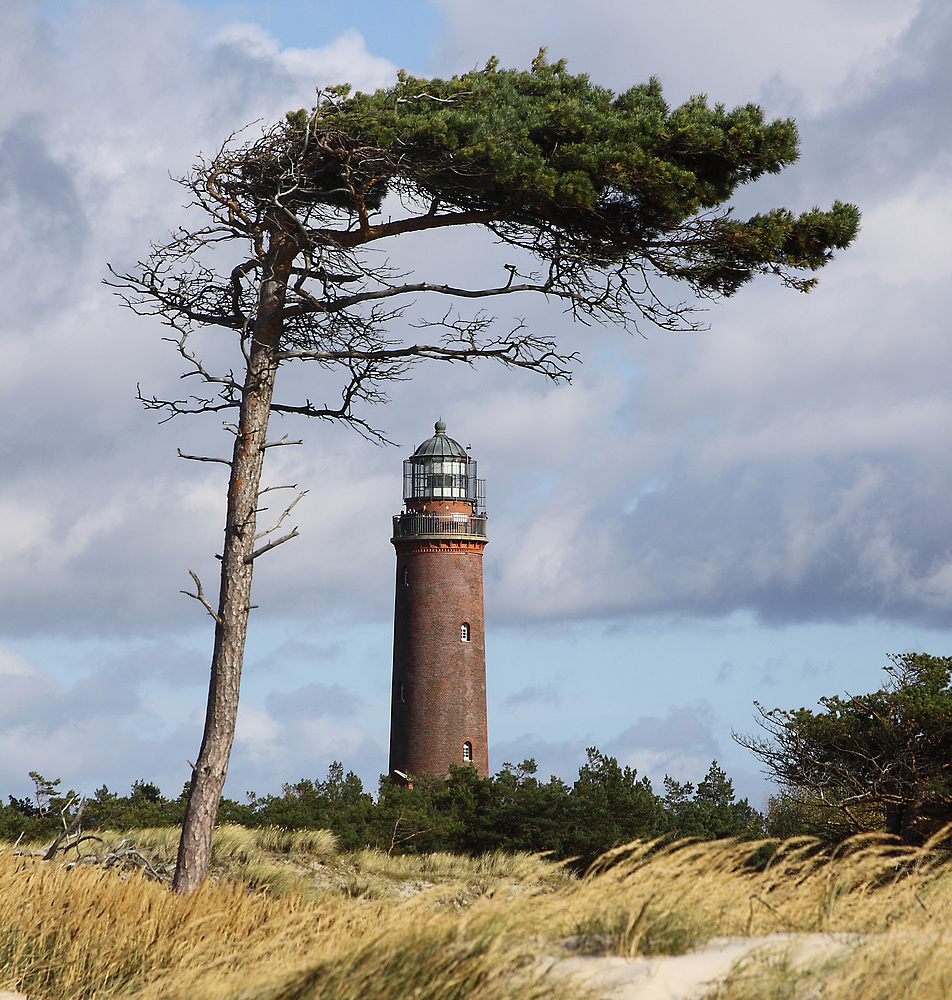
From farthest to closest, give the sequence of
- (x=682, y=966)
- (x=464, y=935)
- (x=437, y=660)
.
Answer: (x=437, y=660) < (x=464, y=935) < (x=682, y=966)

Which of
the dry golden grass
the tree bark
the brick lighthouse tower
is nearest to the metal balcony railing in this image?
the brick lighthouse tower

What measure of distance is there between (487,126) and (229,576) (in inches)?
245

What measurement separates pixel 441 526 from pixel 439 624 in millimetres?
3135

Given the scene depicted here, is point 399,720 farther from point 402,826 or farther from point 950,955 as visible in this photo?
point 950,955

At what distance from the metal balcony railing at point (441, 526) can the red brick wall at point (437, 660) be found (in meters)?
0.30

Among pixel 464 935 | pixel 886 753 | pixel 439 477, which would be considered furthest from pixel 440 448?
pixel 464 935

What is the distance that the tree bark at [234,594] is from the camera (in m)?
12.2

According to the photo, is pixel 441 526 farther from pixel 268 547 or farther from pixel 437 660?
pixel 268 547

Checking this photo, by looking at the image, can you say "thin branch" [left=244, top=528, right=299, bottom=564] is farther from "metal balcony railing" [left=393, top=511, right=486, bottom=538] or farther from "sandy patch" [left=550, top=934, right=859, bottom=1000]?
"metal balcony railing" [left=393, top=511, right=486, bottom=538]

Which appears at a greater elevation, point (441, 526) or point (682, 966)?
point (441, 526)

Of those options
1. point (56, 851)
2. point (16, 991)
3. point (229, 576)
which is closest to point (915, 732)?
point (229, 576)

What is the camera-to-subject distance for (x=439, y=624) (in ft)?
109

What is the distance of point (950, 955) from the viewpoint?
562 centimetres

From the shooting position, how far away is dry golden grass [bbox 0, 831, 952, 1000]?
5.54 meters
